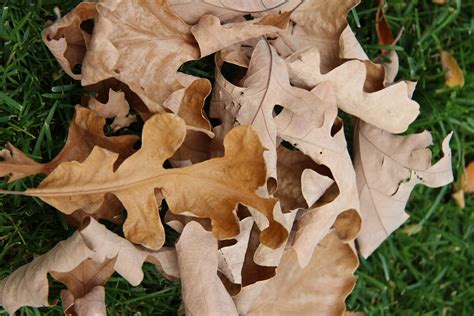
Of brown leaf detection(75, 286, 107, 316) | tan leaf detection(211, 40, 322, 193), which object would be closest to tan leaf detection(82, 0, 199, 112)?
tan leaf detection(211, 40, 322, 193)

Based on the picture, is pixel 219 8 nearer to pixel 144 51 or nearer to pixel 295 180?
pixel 144 51

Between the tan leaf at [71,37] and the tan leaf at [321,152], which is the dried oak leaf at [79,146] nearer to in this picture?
the tan leaf at [71,37]

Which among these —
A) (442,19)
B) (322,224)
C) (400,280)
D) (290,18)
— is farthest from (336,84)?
(400,280)

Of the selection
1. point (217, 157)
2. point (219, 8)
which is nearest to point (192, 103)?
point (217, 157)

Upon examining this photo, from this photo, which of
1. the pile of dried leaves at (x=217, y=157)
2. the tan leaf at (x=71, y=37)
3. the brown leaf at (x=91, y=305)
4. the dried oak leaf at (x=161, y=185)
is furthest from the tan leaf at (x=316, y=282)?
the tan leaf at (x=71, y=37)

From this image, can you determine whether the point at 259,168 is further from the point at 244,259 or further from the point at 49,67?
the point at 49,67

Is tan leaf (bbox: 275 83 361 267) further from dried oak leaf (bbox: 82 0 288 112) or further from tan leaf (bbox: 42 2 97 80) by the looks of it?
tan leaf (bbox: 42 2 97 80)
